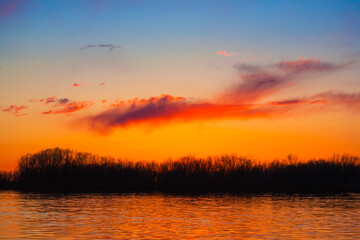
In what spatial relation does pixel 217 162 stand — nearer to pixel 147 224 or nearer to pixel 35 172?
pixel 35 172

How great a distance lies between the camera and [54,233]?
99.9ft

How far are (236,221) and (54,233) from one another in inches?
613

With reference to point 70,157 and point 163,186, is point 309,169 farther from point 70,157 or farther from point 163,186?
point 70,157

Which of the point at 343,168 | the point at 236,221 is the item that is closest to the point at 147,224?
the point at 236,221

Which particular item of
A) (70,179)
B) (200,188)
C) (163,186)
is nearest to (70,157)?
(70,179)

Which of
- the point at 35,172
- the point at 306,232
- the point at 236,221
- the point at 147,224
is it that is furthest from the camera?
the point at 35,172

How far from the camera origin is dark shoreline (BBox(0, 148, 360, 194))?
13488 cm

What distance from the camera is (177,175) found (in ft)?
470

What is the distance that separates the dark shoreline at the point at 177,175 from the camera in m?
135

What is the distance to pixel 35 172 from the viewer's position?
13462cm

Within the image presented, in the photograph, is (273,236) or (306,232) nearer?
(273,236)

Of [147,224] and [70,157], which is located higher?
[70,157]

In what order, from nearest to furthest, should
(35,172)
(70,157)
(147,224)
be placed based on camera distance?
(147,224), (35,172), (70,157)

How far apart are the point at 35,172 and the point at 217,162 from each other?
54.6 m
